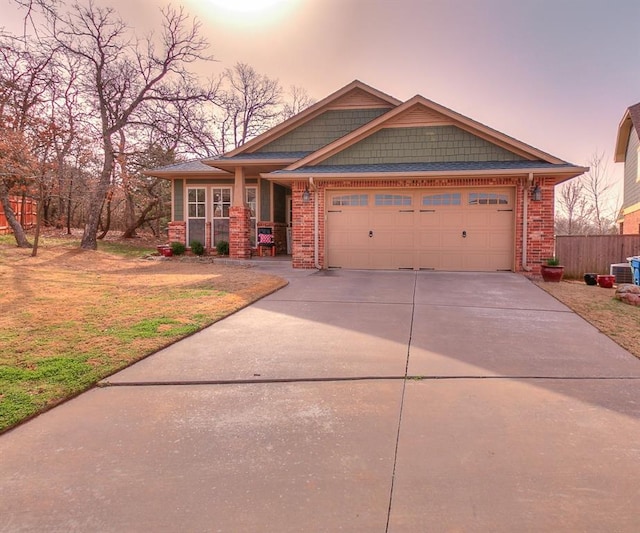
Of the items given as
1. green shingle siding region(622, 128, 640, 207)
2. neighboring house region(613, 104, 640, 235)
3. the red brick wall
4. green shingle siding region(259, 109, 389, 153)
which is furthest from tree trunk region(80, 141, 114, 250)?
green shingle siding region(622, 128, 640, 207)

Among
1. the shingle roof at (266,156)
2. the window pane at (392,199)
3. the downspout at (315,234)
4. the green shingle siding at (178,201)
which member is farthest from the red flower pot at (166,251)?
the window pane at (392,199)

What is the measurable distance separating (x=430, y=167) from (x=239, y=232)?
6761 millimetres

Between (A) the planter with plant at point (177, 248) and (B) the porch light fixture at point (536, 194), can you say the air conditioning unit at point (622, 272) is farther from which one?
(A) the planter with plant at point (177, 248)

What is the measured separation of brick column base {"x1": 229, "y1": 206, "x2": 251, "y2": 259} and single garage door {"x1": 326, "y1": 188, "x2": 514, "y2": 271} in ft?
11.5

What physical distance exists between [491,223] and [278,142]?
786 centimetres

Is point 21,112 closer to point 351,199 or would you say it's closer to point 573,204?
point 351,199

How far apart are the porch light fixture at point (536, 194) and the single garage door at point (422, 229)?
55 cm

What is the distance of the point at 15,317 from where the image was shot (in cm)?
625

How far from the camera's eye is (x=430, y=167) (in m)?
12.4

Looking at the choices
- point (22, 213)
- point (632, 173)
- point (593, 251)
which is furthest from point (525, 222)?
point (22, 213)

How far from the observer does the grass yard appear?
13.0 feet

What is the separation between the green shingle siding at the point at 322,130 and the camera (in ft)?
51.0

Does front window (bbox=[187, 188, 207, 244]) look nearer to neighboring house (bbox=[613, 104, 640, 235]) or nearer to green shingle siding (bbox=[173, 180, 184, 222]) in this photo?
green shingle siding (bbox=[173, 180, 184, 222])

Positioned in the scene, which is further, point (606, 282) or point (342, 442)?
point (606, 282)
